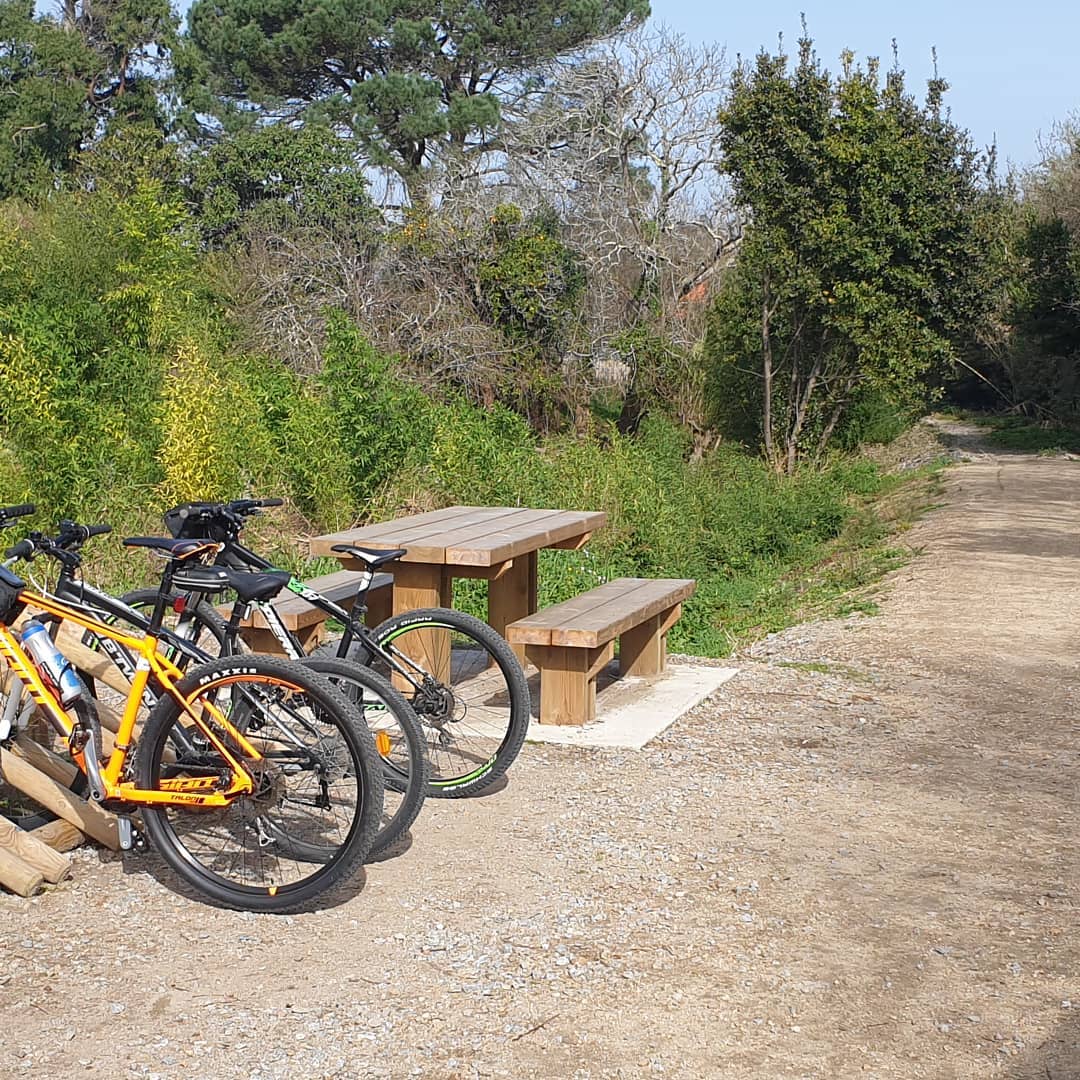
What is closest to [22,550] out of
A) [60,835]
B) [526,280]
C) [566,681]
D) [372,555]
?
[60,835]

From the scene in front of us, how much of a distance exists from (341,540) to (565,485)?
727 centimetres

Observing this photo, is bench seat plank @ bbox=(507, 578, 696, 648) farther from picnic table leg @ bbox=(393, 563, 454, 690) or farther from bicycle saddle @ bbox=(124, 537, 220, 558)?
bicycle saddle @ bbox=(124, 537, 220, 558)

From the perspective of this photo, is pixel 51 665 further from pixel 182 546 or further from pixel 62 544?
pixel 182 546

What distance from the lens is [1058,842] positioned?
15.8 ft

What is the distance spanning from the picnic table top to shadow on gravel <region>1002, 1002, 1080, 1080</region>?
301 centimetres

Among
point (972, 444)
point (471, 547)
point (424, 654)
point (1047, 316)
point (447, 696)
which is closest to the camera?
point (447, 696)

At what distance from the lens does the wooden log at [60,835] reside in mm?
4410

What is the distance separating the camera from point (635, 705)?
6668 mm

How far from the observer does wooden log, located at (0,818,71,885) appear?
4.18 metres

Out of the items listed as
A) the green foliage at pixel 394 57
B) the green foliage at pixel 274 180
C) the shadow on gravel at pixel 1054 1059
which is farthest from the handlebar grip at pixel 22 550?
the green foliage at pixel 394 57

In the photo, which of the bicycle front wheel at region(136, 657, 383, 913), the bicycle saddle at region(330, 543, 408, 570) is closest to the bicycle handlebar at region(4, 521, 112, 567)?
the bicycle front wheel at region(136, 657, 383, 913)

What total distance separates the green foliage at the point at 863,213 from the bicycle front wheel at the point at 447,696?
13.6 m

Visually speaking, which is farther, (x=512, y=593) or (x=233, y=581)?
(x=512, y=593)

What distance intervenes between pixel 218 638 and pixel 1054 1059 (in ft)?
9.08
